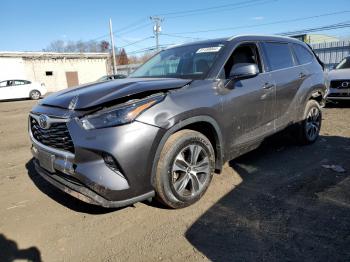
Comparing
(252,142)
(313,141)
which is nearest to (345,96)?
(313,141)

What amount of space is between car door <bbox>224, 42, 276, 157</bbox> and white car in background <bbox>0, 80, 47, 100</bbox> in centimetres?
2111

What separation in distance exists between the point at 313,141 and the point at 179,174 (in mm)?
3516

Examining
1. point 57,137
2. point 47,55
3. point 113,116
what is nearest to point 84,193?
point 57,137

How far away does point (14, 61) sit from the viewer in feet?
A: 97.5

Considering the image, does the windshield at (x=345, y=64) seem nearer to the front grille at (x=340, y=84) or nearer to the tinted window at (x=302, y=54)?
the front grille at (x=340, y=84)

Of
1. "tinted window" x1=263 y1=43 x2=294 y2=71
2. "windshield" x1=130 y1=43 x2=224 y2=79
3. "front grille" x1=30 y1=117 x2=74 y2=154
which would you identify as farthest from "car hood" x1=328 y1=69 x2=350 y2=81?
"front grille" x1=30 y1=117 x2=74 y2=154

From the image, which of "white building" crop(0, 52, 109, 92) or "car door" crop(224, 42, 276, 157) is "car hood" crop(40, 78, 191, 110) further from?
"white building" crop(0, 52, 109, 92)

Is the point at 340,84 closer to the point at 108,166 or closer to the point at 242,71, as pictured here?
the point at 242,71

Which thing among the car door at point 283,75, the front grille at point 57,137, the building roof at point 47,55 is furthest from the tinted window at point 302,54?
the building roof at point 47,55

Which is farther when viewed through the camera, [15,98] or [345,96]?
[15,98]

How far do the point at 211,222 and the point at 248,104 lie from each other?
1641mm

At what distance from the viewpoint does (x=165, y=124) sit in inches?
119

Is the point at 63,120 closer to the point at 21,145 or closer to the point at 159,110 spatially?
the point at 159,110

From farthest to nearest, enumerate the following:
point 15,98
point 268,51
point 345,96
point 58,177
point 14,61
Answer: point 14,61
point 15,98
point 345,96
point 268,51
point 58,177
